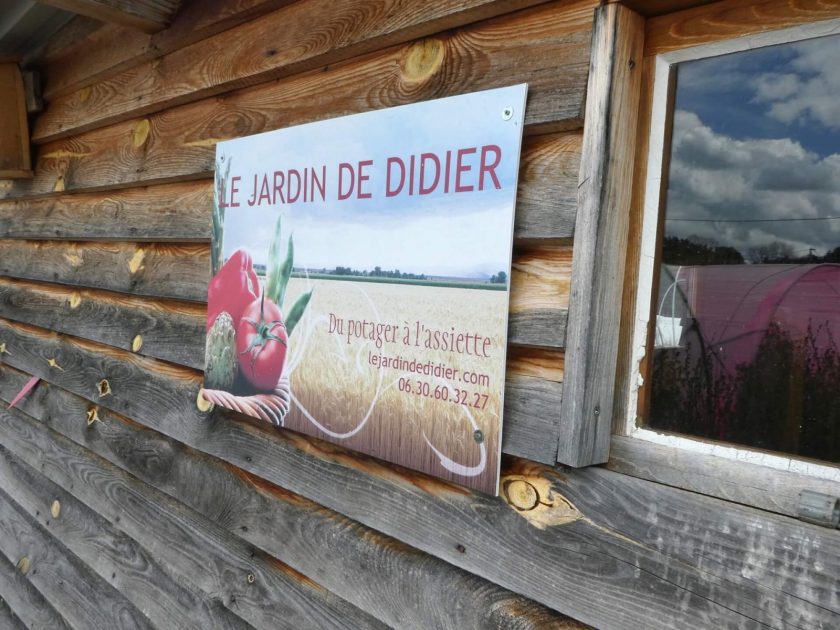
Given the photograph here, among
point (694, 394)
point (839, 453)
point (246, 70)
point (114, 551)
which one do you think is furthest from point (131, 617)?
point (839, 453)

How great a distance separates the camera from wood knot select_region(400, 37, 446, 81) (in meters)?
1.41

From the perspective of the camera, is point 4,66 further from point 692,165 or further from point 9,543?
point 692,165

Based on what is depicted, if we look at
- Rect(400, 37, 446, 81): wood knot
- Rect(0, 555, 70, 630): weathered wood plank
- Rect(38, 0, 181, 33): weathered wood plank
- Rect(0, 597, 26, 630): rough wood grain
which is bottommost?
Rect(0, 597, 26, 630): rough wood grain

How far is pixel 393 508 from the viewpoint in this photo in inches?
57.4

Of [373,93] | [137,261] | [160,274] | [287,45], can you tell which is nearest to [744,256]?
[373,93]

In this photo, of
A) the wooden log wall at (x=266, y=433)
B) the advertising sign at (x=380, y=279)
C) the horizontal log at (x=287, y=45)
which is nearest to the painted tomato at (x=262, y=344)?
the advertising sign at (x=380, y=279)

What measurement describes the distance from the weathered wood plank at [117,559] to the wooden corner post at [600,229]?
3.98ft

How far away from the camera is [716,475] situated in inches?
39.9

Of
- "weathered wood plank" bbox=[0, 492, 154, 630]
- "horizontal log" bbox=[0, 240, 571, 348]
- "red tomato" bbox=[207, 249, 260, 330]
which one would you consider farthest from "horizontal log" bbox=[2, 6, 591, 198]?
"weathered wood plank" bbox=[0, 492, 154, 630]

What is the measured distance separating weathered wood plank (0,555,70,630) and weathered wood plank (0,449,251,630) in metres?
0.31

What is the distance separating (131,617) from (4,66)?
2.43 metres

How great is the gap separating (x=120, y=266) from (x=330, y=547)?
145 cm

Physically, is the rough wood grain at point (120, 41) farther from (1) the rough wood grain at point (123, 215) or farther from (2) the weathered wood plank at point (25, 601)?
(2) the weathered wood plank at point (25, 601)

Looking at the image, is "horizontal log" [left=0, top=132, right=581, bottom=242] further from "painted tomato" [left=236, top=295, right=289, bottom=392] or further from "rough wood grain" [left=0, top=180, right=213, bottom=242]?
"painted tomato" [left=236, top=295, right=289, bottom=392]
